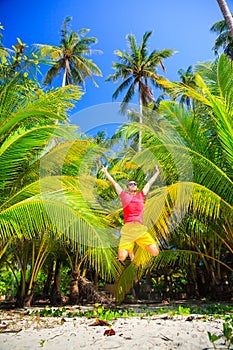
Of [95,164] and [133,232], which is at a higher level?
[95,164]

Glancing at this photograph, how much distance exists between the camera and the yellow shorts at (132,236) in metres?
4.14

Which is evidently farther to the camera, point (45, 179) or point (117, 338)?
point (45, 179)

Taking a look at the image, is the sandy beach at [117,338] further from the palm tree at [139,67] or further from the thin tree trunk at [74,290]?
the palm tree at [139,67]

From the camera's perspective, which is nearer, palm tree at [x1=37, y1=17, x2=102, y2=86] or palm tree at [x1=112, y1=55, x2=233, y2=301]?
palm tree at [x1=112, y1=55, x2=233, y2=301]

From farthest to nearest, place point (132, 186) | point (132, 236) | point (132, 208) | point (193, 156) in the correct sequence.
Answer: point (193, 156)
point (132, 186)
point (132, 208)
point (132, 236)

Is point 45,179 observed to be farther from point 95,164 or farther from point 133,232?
point 95,164

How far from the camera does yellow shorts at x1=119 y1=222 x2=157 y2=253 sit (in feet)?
13.6

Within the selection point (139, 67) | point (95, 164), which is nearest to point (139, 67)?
point (139, 67)

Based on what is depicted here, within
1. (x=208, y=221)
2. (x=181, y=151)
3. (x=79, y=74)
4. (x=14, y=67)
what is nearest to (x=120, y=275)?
(x=208, y=221)

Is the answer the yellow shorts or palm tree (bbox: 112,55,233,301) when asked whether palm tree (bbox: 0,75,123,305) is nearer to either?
the yellow shorts

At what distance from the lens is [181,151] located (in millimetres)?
6266

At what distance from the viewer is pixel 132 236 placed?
4.14 meters

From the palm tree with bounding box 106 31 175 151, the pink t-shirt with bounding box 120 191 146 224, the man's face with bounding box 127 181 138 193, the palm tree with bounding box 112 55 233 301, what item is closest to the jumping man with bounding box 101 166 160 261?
the pink t-shirt with bounding box 120 191 146 224

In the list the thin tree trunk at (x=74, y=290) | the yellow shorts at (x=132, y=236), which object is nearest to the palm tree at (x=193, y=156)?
the yellow shorts at (x=132, y=236)
